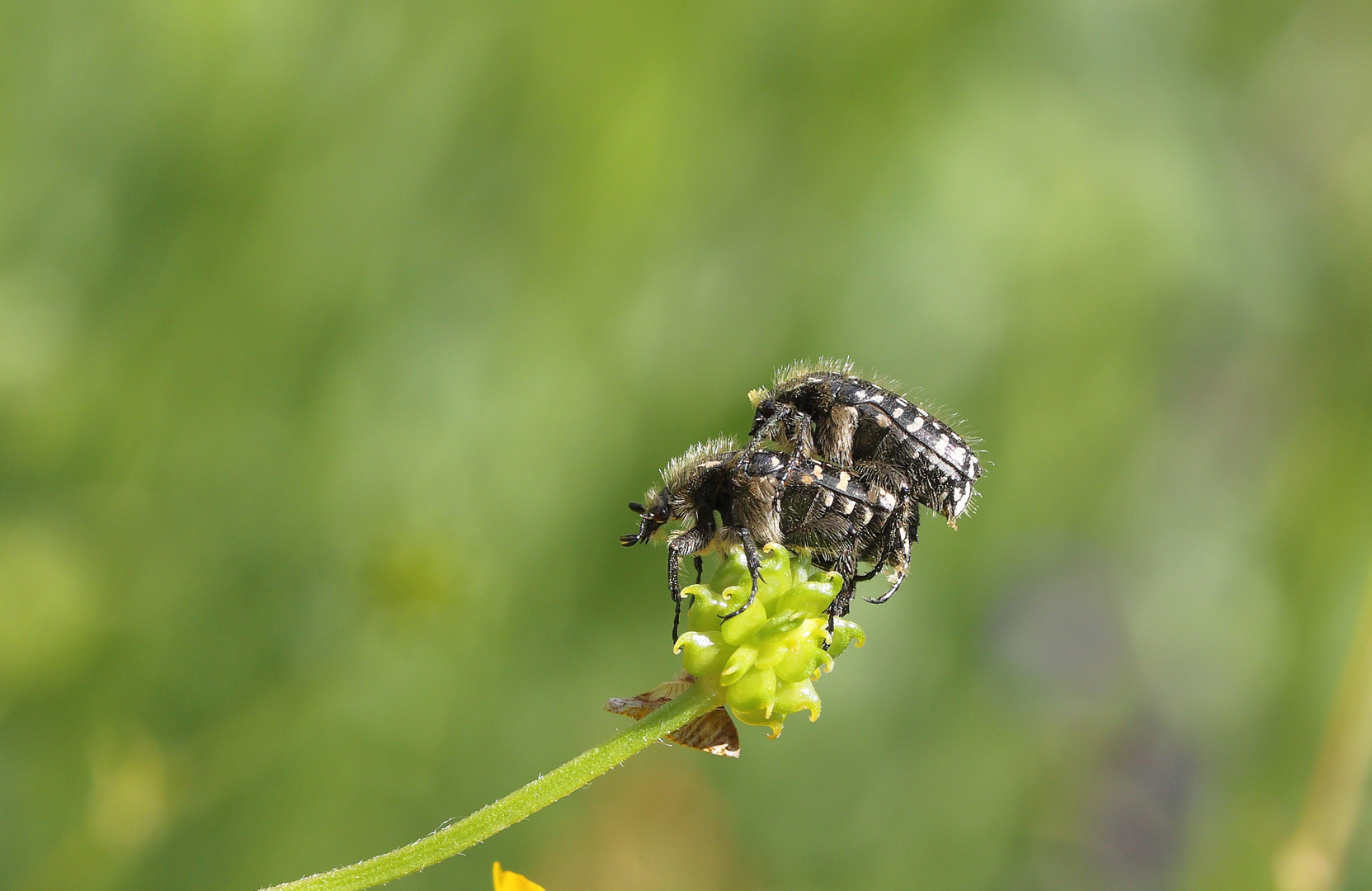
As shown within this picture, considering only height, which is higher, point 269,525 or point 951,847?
point 269,525

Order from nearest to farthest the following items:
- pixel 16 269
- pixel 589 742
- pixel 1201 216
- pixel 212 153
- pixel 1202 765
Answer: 1. pixel 16 269
2. pixel 212 153
3. pixel 589 742
4. pixel 1202 765
5. pixel 1201 216

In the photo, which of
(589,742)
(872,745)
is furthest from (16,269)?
(872,745)

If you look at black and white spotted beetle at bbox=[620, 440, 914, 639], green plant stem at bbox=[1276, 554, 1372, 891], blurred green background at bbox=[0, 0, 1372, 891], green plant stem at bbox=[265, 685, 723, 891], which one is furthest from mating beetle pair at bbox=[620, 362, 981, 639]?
blurred green background at bbox=[0, 0, 1372, 891]

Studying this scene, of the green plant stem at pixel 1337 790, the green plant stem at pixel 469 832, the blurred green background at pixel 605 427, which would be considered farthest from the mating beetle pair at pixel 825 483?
the blurred green background at pixel 605 427

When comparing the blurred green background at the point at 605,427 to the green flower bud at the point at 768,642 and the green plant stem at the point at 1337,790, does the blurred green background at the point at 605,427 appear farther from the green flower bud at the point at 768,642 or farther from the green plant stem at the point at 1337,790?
the green flower bud at the point at 768,642

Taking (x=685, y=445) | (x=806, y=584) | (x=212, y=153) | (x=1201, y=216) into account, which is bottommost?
(x=806, y=584)

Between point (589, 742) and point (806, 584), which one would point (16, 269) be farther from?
point (806, 584)

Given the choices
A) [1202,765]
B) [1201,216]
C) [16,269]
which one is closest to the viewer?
[16,269]
